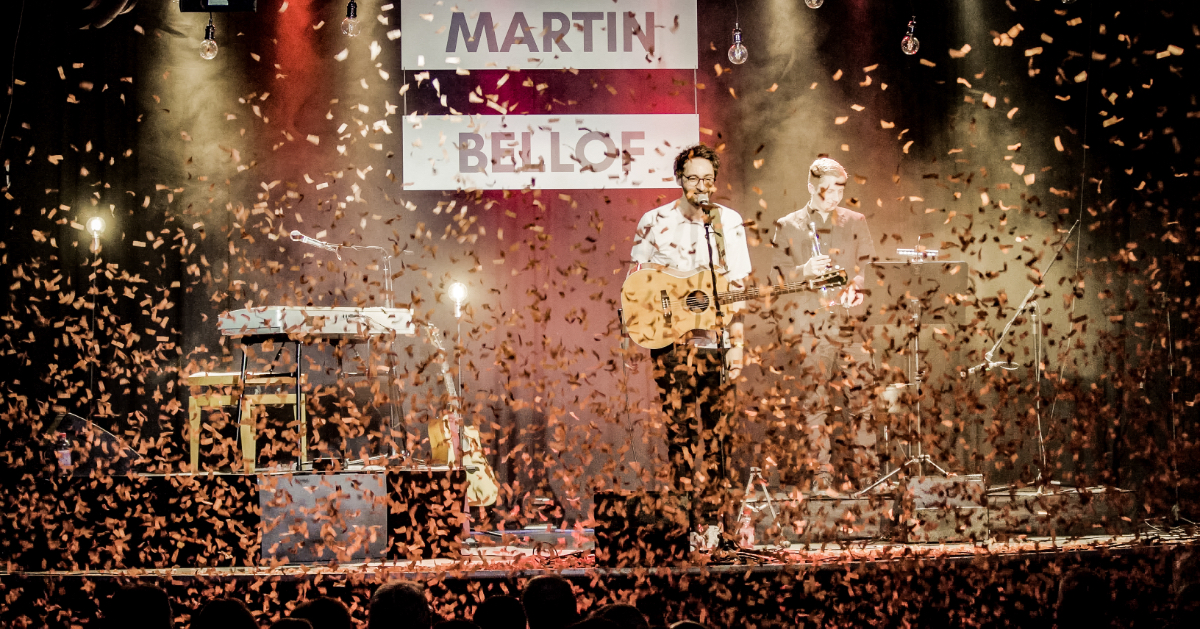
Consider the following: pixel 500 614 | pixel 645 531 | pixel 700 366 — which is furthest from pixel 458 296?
pixel 500 614

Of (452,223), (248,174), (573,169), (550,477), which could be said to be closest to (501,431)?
(550,477)

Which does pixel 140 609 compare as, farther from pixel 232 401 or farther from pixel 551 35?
pixel 551 35

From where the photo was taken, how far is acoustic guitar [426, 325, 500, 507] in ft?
15.9

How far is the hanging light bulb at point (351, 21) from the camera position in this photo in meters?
5.42

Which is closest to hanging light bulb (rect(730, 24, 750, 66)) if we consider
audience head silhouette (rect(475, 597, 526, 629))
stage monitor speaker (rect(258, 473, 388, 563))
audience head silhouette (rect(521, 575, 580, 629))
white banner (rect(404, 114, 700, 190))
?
white banner (rect(404, 114, 700, 190))

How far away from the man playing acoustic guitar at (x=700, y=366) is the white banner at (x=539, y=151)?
1211 millimetres

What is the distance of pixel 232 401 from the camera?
16.3 feet

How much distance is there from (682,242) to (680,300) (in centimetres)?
51

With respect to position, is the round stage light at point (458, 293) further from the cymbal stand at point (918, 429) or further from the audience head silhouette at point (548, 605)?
the audience head silhouette at point (548, 605)

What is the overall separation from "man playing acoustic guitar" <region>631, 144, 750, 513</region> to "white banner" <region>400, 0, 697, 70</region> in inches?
60.9

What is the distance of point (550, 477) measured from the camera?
573cm

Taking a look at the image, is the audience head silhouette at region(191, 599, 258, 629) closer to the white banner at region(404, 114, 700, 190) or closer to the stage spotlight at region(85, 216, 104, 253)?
the white banner at region(404, 114, 700, 190)

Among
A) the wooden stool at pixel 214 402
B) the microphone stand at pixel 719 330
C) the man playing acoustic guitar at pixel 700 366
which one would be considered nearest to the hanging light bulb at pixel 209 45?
the wooden stool at pixel 214 402

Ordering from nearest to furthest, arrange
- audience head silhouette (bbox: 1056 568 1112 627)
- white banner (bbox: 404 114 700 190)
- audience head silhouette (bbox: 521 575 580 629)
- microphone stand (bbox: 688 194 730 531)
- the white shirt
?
audience head silhouette (bbox: 521 575 580 629), audience head silhouette (bbox: 1056 568 1112 627), microphone stand (bbox: 688 194 730 531), the white shirt, white banner (bbox: 404 114 700 190)
